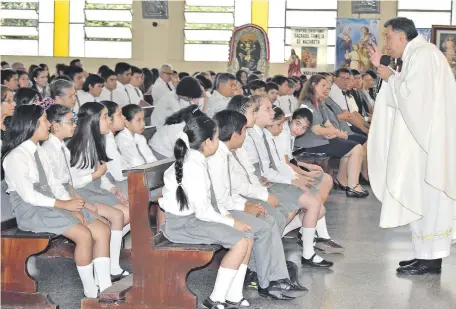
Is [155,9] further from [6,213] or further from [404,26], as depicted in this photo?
[6,213]

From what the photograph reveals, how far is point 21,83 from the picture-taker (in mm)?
9352

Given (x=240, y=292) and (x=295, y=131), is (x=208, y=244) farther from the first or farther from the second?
(x=295, y=131)

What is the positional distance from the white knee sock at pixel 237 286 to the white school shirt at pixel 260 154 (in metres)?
1.47

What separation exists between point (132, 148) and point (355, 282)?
179 cm

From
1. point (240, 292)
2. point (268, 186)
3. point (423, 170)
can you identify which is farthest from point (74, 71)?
point (240, 292)

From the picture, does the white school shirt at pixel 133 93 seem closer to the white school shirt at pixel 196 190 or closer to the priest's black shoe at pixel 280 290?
the priest's black shoe at pixel 280 290

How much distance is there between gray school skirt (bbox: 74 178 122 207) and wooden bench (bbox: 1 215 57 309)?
0.83m

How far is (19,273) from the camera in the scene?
4.51 m

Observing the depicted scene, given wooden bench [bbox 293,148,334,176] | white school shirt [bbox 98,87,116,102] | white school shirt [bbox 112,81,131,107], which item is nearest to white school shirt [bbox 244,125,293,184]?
wooden bench [bbox 293,148,334,176]

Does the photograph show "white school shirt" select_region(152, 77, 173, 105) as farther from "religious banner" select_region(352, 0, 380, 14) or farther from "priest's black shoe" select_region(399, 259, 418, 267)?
"religious banner" select_region(352, 0, 380, 14)

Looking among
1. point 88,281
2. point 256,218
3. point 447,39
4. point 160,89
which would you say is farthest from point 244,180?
point 160,89

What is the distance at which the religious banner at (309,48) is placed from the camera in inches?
677

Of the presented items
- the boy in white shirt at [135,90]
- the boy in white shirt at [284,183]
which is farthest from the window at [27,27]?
the boy in white shirt at [284,183]

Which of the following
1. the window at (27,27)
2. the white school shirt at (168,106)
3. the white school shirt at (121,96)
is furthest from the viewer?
the window at (27,27)
